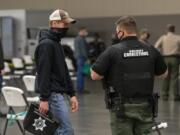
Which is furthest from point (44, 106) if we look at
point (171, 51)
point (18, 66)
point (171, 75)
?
point (18, 66)

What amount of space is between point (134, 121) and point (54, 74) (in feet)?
3.26

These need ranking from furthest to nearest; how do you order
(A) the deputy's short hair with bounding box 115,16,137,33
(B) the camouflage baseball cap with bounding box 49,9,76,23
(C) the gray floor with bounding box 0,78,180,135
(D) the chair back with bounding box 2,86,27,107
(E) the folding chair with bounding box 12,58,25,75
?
(E) the folding chair with bounding box 12,58,25,75 < (C) the gray floor with bounding box 0,78,180,135 < (D) the chair back with bounding box 2,86,27,107 < (B) the camouflage baseball cap with bounding box 49,9,76,23 < (A) the deputy's short hair with bounding box 115,16,137,33

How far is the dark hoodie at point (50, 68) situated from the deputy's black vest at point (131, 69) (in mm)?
727

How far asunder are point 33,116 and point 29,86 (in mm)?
3781

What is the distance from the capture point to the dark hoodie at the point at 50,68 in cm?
516

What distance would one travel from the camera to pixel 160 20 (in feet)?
62.7

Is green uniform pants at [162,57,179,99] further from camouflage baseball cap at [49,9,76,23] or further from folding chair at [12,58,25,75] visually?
camouflage baseball cap at [49,9,76,23]

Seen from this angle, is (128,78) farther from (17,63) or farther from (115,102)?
(17,63)

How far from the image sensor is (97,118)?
9.74 meters

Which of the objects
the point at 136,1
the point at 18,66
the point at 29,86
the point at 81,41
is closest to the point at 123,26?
the point at 29,86

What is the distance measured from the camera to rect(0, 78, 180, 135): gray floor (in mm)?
8345

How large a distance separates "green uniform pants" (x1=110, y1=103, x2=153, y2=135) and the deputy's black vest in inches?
4.4

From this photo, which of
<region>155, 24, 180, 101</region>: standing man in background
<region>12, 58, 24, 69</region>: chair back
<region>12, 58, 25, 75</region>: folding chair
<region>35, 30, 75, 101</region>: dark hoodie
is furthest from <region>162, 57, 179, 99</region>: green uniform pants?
<region>35, 30, 75, 101</region>: dark hoodie

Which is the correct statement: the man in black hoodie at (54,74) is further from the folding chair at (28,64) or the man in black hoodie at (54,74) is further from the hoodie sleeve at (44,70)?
the folding chair at (28,64)
